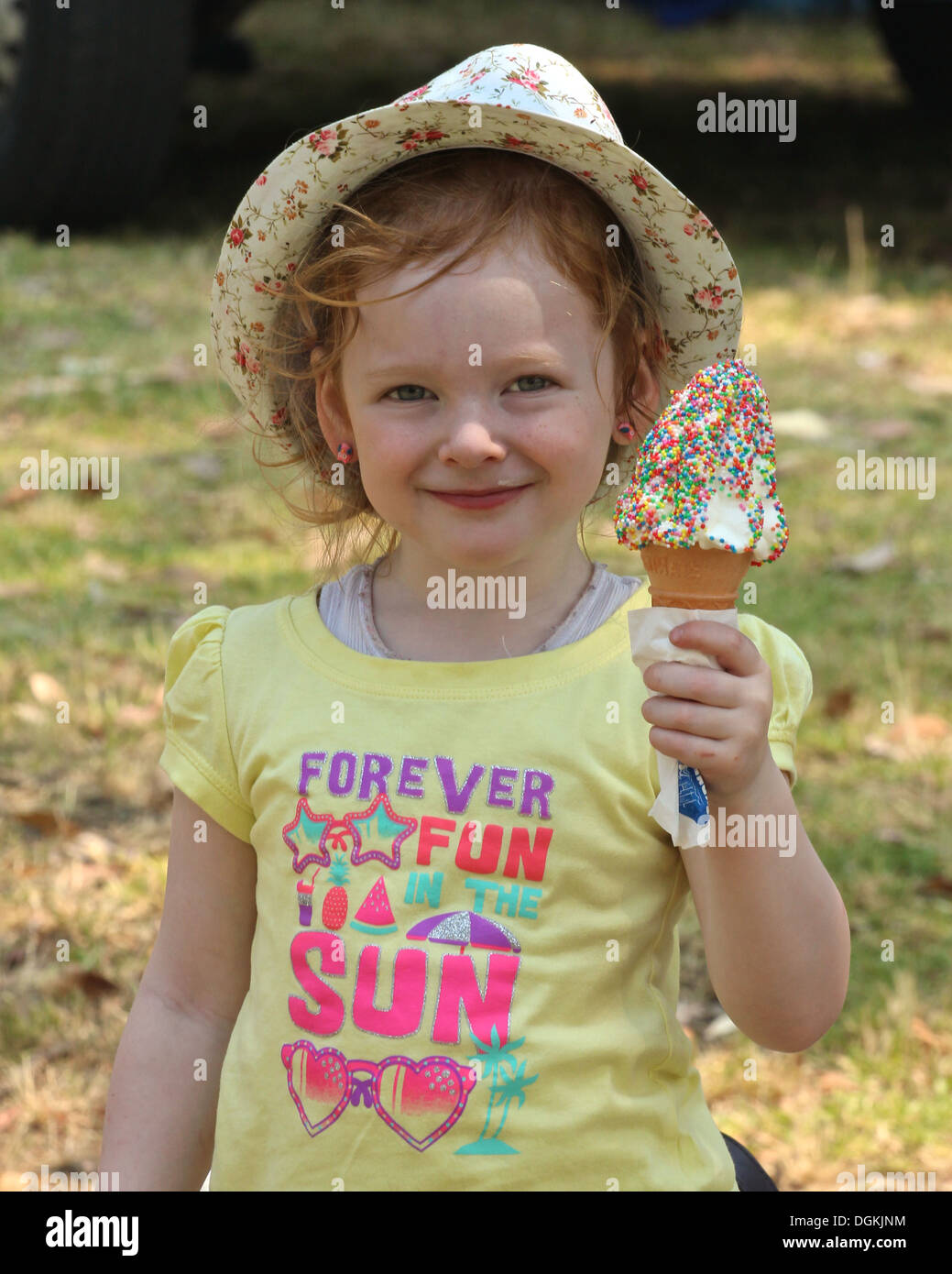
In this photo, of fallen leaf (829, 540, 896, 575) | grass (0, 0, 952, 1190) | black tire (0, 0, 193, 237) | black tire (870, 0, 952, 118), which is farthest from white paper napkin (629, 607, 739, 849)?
black tire (870, 0, 952, 118)

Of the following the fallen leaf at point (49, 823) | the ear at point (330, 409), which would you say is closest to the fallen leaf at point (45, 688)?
the fallen leaf at point (49, 823)

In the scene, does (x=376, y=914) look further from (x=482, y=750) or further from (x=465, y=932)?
(x=482, y=750)

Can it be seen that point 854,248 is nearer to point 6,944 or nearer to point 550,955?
point 6,944

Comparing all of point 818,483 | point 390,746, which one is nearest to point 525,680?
point 390,746

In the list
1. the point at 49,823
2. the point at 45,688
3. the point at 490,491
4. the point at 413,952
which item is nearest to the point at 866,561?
the point at 45,688

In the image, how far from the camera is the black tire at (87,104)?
550 centimetres

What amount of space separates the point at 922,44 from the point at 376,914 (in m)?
7.88

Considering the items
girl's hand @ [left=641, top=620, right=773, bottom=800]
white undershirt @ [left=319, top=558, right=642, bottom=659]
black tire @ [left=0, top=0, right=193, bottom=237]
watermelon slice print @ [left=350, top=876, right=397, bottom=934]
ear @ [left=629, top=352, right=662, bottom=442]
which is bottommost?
watermelon slice print @ [left=350, top=876, right=397, bottom=934]

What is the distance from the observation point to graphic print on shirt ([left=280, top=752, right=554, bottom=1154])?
5.27 feet

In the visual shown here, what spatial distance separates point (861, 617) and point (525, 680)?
2230 millimetres

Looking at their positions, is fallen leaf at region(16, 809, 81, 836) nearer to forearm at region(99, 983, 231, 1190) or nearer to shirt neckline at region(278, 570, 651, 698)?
forearm at region(99, 983, 231, 1190)

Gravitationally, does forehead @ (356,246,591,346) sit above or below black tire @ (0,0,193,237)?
below

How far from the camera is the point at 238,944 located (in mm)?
1895

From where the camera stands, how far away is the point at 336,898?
1673mm
